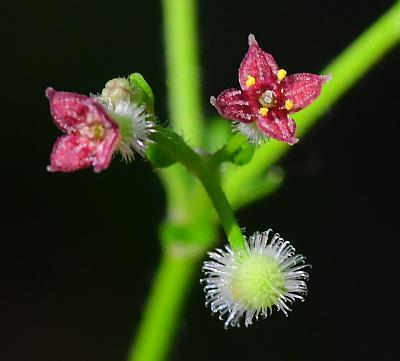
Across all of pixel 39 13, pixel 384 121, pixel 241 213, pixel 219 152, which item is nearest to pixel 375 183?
pixel 384 121

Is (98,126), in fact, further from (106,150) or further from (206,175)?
(206,175)

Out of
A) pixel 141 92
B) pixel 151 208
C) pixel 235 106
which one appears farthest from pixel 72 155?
pixel 151 208

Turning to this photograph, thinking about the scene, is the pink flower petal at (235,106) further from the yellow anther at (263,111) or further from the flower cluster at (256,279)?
the flower cluster at (256,279)

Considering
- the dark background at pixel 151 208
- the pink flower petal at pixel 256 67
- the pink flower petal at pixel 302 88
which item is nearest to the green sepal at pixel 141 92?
the pink flower petal at pixel 256 67

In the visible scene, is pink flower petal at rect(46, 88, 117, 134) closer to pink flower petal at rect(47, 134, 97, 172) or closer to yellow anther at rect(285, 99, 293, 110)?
pink flower petal at rect(47, 134, 97, 172)

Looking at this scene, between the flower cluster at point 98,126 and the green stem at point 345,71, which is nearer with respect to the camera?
the flower cluster at point 98,126

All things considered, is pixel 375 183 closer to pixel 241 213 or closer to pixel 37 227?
pixel 241 213
